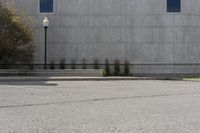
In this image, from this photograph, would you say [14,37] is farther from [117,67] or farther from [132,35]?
[132,35]

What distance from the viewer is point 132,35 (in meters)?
35.9

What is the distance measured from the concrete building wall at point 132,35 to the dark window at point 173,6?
0.41 meters

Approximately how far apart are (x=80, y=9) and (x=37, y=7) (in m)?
3.59

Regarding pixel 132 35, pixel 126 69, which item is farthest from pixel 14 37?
pixel 132 35

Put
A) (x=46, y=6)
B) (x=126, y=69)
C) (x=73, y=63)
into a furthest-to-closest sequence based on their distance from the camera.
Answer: (x=46, y=6)
(x=73, y=63)
(x=126, y=69)

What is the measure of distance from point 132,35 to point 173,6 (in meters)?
4.24

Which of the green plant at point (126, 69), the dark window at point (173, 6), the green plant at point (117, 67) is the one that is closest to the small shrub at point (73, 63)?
the green plant at point (117, 67)

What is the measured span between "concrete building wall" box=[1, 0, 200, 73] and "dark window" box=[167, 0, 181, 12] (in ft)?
1.33

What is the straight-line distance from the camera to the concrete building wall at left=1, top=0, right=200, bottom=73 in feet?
118

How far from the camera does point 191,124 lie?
9.66 meters

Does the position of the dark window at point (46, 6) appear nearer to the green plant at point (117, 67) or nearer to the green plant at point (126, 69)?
the green plant at point (117, 67)

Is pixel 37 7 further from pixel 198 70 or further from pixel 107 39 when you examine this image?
pixel 198 70

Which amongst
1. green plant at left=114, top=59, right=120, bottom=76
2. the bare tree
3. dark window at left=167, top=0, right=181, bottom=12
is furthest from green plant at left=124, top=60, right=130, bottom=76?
the bare tree

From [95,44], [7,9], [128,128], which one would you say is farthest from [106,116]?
[95,44]
